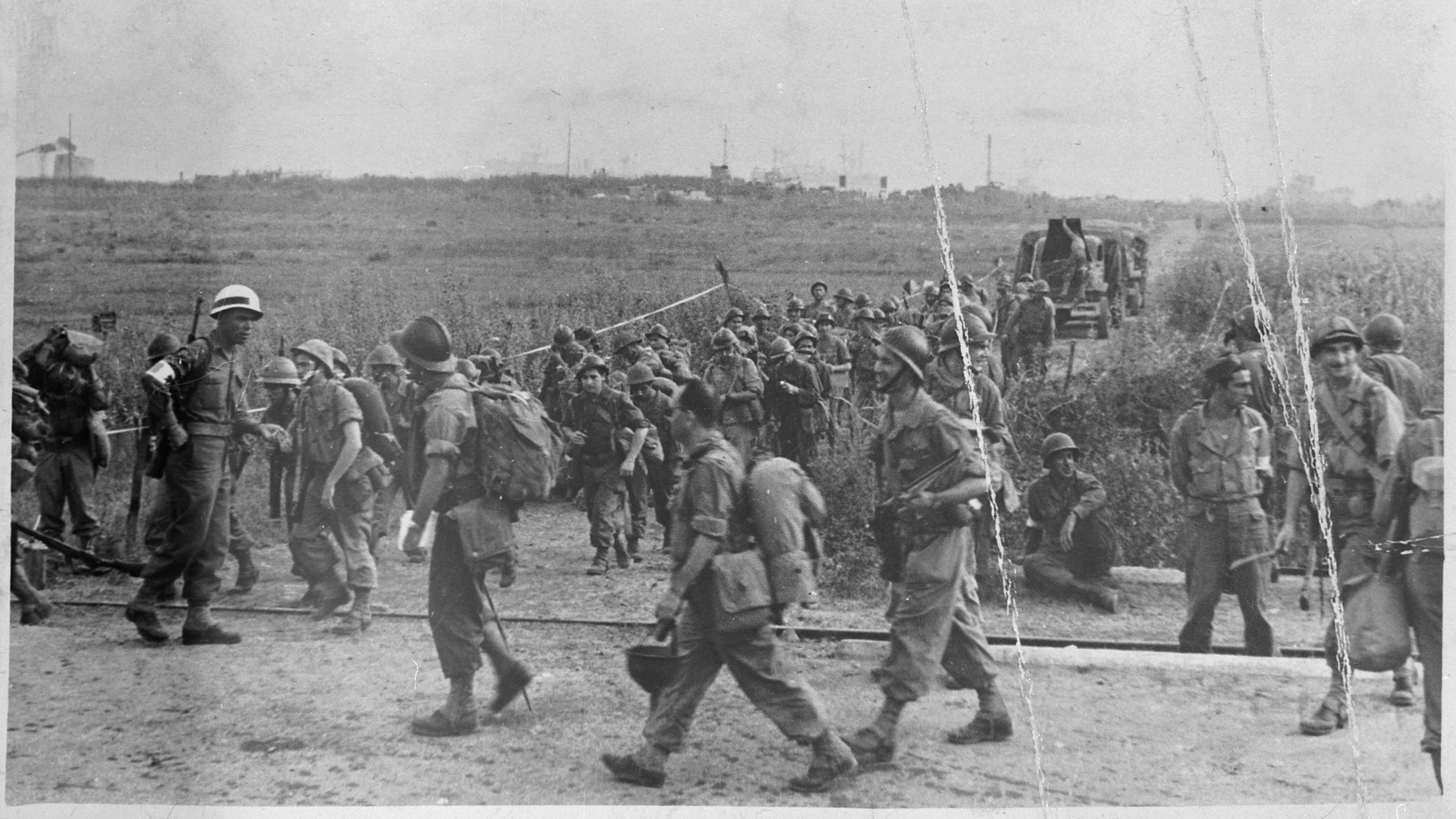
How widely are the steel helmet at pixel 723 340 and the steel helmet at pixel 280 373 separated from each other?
229cm

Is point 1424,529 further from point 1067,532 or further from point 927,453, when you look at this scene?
point 927,453

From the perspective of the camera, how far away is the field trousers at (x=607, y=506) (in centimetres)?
737

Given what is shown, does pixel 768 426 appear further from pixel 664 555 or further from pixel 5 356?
pixel 5 356

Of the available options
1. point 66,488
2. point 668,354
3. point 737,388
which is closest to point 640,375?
point 668,354

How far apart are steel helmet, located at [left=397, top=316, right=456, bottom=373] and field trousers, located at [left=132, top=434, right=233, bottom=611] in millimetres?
1271

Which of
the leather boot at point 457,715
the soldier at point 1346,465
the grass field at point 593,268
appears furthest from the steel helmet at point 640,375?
the soldier at point 1346,465

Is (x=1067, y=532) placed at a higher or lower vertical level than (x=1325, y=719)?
higher

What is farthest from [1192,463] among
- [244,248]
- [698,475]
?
[244,248]

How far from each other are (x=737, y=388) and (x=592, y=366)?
0.84 metres

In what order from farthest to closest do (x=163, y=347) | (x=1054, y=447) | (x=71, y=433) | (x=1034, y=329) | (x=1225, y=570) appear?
1. (x=71, y=433)
2. (x=1034, y=329)
3. (x=163, y=347)
4. (x=1054, y=447)
5. (x=1225, y=570)

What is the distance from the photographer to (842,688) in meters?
7.00

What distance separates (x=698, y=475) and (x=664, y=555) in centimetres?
71

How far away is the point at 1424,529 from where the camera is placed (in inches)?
283

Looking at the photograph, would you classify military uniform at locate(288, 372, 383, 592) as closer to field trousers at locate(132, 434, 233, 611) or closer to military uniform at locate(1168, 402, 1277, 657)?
field trousers at locate(132, 434, 233, 611)
